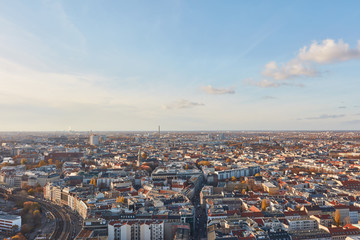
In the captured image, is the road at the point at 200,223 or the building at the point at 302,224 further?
the road at the point at 200,223

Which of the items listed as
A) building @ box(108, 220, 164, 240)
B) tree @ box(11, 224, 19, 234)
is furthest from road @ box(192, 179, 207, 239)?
tree @ box(11, 224, 19, 234)

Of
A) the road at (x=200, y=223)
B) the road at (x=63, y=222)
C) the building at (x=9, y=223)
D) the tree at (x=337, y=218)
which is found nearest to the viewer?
the road at (x=200, y=223)

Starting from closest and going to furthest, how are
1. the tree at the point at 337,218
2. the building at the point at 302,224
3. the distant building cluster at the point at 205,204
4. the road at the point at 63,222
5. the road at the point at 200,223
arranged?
the distant building cluster at the point at 205,204, the building at the point at 302,224, the road at the point at 200,223, the tree at the point at 337,218, the road at the point at 63,222

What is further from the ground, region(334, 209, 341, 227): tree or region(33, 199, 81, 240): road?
region(334, 209, 341, 227): tree

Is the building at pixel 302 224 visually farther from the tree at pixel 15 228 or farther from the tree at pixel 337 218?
the tree at pixel 15 228

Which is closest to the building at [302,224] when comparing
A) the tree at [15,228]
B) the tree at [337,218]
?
the tree at [337,218]

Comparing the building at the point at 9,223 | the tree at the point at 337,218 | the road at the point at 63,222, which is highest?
the tree at the point at 337,218

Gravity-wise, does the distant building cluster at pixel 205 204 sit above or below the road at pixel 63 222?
above

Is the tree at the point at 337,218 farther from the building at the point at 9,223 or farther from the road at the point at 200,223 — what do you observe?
the building at the point at 9,223

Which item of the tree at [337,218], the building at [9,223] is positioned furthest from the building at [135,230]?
the tree at [337,218]

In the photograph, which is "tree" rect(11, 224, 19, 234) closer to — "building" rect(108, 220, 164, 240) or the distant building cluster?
the distant building cluster

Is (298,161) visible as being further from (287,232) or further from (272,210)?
(287,232)
